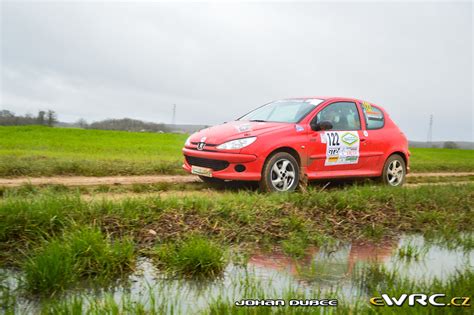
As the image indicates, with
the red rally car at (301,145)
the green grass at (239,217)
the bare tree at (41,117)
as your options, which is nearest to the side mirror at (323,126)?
the red rally car at (301,145)

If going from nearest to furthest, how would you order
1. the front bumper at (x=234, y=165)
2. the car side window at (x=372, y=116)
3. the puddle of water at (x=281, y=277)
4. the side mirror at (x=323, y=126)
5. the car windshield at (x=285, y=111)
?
the puddle of water at (x=281, y=277)
the front bumper at (x=234, y=165)
the side mirror at (x=323, y=126)
the car windshield at (x=285, y=111)
the car side window at (x=372, y=116)

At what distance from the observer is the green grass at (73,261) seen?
3.52 m

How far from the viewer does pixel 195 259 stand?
4.06m

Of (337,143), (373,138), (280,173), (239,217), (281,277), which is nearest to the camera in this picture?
(281,277)

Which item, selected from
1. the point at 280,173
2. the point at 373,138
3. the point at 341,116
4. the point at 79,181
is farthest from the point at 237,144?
the point at 373,138

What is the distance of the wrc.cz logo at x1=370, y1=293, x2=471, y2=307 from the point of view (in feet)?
10.7

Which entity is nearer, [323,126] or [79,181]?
[323,126]

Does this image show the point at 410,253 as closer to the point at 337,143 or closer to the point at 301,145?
the point at 301,145

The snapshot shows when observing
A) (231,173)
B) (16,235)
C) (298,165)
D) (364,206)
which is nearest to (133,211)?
(16,235)

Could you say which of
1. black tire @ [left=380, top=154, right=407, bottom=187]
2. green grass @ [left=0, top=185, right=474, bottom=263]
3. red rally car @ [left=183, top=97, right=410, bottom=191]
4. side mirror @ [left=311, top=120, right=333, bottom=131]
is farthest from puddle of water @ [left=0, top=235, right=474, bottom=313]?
black tire @ [left=380, top=154, right=407, bottom=187]

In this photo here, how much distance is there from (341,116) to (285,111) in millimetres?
1144

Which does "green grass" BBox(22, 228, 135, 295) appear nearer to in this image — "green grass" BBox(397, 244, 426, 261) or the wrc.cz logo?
the wrc.cz logo

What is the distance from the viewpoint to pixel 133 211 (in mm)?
5285

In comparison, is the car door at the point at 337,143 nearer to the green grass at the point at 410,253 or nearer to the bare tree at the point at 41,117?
the green grass at the point at 410,253
